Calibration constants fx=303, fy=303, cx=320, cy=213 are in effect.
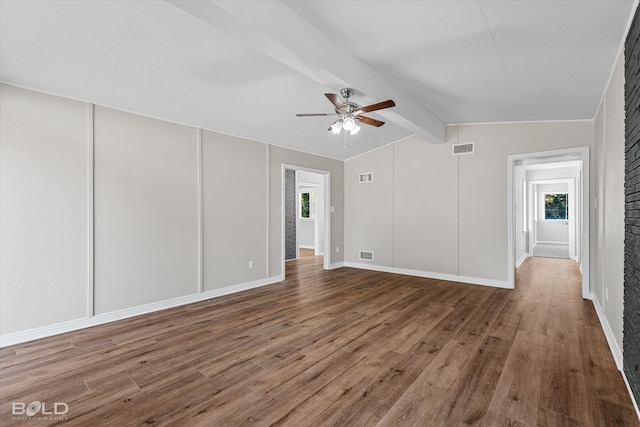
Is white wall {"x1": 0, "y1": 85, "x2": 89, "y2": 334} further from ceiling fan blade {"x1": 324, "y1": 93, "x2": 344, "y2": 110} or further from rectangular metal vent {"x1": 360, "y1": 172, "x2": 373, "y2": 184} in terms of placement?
rectangular metal vent {"x1": 360, "y1": 172, "x2": 373, "y2": 184}

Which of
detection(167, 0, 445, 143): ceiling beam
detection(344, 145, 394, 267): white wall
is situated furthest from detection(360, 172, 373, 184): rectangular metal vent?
detection(167, 0, 445, 143): ceiling beam

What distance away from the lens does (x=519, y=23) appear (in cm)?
228

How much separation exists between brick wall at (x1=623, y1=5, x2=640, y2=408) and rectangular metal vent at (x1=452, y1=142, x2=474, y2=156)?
9.79 feet

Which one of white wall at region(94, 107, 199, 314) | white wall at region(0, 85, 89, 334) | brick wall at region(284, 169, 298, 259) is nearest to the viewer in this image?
white wall at region(0, 85, 89, 334)

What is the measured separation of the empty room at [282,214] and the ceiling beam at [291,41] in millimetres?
19

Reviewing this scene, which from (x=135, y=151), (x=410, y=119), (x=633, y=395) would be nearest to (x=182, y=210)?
(x=135, y=151)

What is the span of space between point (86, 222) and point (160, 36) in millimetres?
2179

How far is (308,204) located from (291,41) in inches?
305

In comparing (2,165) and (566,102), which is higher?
(566,102)

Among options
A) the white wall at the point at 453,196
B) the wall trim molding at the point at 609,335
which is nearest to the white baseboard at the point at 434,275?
the white wall at the point at 453,196

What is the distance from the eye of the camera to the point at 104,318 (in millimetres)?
3438

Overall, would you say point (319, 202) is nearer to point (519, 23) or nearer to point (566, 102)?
point (566, 102)

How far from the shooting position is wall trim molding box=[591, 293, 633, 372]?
241cm

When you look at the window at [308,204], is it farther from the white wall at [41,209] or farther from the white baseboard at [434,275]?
the white wall at [41,209]
